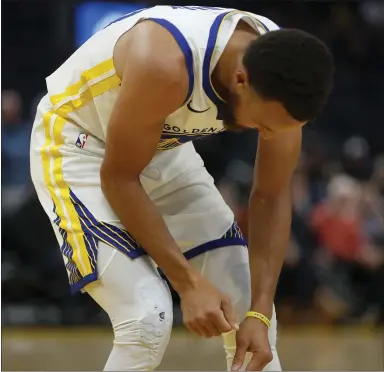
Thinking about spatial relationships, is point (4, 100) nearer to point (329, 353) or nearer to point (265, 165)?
point (329, 353)

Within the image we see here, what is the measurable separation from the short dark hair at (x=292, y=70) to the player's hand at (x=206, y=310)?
516 millimetres

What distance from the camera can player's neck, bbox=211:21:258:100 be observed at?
2.26 m

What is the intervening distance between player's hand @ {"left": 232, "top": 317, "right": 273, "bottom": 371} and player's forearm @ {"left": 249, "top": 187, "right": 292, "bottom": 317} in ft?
0.29

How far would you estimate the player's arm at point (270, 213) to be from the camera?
101 inches

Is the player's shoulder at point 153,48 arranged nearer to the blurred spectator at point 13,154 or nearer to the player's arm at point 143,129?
the player's arm at point 143,129

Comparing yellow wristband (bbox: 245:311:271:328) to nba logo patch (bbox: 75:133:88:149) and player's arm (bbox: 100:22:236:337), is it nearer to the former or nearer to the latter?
player's arm (bbox: 100:22:236:337)

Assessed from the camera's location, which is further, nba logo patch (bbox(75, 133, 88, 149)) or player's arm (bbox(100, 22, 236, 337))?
nba logo patch (bbox(75, 133, 88, 149))

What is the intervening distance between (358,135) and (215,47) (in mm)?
5459

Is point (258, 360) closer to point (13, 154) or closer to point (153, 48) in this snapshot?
point (153, 48)

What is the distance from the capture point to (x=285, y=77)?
82.3 inches

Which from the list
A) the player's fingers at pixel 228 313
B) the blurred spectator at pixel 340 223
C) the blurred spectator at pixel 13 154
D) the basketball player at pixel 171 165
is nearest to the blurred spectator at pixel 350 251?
the blurred spectator at pixel 340 223

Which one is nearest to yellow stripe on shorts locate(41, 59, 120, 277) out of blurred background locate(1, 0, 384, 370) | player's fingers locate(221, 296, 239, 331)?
player's fingers locate(221, 296, 239, 331)

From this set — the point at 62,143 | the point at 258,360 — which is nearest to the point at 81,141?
the point at 62,143

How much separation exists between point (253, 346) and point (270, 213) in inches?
15.9
